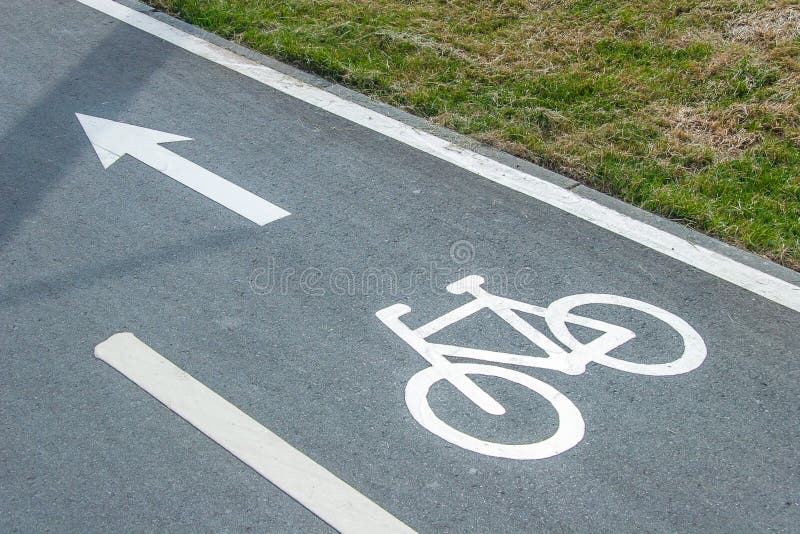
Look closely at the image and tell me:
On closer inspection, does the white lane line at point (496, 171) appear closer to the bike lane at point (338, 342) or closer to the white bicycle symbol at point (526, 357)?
the bike lane at point (338, 342)

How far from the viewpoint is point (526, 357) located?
13.3ft

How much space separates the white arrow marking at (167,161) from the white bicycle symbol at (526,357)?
1.28m

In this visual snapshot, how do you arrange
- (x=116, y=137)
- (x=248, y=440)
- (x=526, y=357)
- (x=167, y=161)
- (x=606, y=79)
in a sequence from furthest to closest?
1. (x=606, y=79)
2. (x=116, y=137)
3. (x=167, y=161)
4. (x=526, y=357)
5. (x=248, y=440)

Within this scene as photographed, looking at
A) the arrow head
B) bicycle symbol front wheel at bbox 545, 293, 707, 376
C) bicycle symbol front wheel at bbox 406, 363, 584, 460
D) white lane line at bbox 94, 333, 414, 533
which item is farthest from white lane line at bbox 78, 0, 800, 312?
white lane line at bbox 94, 333, 414, 533

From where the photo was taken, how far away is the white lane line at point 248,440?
3.22 meters

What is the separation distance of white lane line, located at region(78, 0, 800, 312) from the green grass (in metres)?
0.24

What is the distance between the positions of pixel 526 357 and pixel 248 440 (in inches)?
54.0

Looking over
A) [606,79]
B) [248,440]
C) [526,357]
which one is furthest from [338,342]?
[606,79]

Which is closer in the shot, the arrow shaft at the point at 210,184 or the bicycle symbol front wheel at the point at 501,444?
the bicycle symbol front wheel at the point at 501,444

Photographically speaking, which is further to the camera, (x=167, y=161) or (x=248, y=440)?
(x=167, y=161)

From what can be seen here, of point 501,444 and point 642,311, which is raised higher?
point 642,311

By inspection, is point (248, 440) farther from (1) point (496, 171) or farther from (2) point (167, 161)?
(1) point (496, 171)

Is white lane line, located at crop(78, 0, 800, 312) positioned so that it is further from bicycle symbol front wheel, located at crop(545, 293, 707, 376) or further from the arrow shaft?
the arrow shaft

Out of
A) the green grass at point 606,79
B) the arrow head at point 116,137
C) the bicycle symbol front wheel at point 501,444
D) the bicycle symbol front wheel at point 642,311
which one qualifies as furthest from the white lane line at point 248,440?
the green grass at point 606,79
